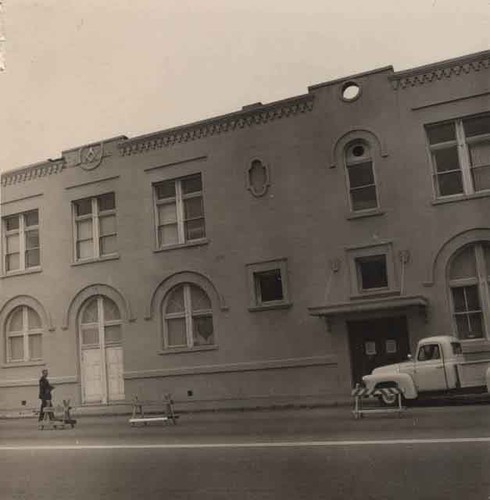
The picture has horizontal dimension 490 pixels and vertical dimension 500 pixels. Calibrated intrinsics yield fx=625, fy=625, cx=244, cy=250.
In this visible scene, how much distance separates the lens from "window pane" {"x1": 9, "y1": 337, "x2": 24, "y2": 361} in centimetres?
1020

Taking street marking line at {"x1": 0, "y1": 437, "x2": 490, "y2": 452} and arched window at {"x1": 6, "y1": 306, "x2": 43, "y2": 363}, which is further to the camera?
arched window at {"x1": 6, "y1": 306, "x2": 43, "y2": 363}

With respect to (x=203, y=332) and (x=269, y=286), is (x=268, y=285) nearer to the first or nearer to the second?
(x=269, y=286)

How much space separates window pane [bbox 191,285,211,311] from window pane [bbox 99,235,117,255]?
1.58m

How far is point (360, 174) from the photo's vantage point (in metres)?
12.0

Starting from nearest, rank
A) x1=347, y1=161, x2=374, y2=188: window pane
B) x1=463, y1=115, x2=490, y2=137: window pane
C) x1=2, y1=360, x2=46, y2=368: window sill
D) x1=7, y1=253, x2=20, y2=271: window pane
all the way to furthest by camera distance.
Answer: x1=2, y1=360, x2=46, y2=368: window sill, x1=7, y1=253, x2=20, y2=271: window pane, x1=463, y1=115, x2=490, y2=137: window pane, x1=347, y1=161, x2=374, y2=188: window pane

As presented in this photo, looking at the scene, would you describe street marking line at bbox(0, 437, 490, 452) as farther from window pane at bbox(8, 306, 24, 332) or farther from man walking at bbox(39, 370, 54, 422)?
window pane at bbox(8, 306, 24, 332)

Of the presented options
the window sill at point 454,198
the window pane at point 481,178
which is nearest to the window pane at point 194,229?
the window sill at point 454,198

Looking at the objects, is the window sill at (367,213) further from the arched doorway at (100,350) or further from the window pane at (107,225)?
the arched doorway at (100,350)

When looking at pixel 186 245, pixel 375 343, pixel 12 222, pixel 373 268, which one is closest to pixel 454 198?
pixel 373 268

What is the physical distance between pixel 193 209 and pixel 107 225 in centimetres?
159

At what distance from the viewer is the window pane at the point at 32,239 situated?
10570 millimetres

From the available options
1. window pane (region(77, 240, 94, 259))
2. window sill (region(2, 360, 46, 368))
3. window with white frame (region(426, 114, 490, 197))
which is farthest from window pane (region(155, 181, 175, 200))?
window with white frame (region(426, 114, 490, 197))

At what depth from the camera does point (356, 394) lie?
10320 millimetres

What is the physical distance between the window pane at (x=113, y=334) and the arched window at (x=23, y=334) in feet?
3.68
